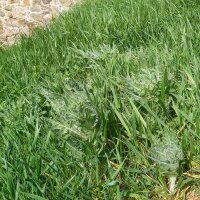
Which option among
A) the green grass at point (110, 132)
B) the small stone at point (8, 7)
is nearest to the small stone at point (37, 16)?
the small stone at point (8, 7)

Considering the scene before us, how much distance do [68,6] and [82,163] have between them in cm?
606

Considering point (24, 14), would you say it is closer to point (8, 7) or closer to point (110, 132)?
point (8, 7)

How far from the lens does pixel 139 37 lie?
305cm

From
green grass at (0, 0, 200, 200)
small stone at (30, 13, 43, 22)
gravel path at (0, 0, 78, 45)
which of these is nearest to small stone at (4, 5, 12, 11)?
gravel path at (0, 0, 78, 45)

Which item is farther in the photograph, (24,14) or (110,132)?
(24,14)

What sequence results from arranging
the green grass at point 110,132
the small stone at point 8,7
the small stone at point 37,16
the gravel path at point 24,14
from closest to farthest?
the green grass at point 110,132
the gravel path at point 24,14
the small stone at point 37,16
the small stone at point 8,7

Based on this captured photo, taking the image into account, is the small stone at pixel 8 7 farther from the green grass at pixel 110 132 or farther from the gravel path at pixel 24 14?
the green grass at pixel 110 132

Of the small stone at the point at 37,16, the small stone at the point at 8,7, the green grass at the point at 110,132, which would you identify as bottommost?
the small stone at the point at 37,16

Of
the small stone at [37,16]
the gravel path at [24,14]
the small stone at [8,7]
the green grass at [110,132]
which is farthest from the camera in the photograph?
the small stone at [8,7]

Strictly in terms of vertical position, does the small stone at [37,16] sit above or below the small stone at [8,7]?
below

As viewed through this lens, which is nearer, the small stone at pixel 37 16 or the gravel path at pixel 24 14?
the gravel path at pixel 24 14

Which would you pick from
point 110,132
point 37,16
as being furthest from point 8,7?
point 110,132

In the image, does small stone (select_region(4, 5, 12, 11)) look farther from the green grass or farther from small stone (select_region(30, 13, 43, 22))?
the green grass

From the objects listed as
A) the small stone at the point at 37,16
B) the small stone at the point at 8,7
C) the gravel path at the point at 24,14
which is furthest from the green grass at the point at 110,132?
the small stone at the point at 8,7
